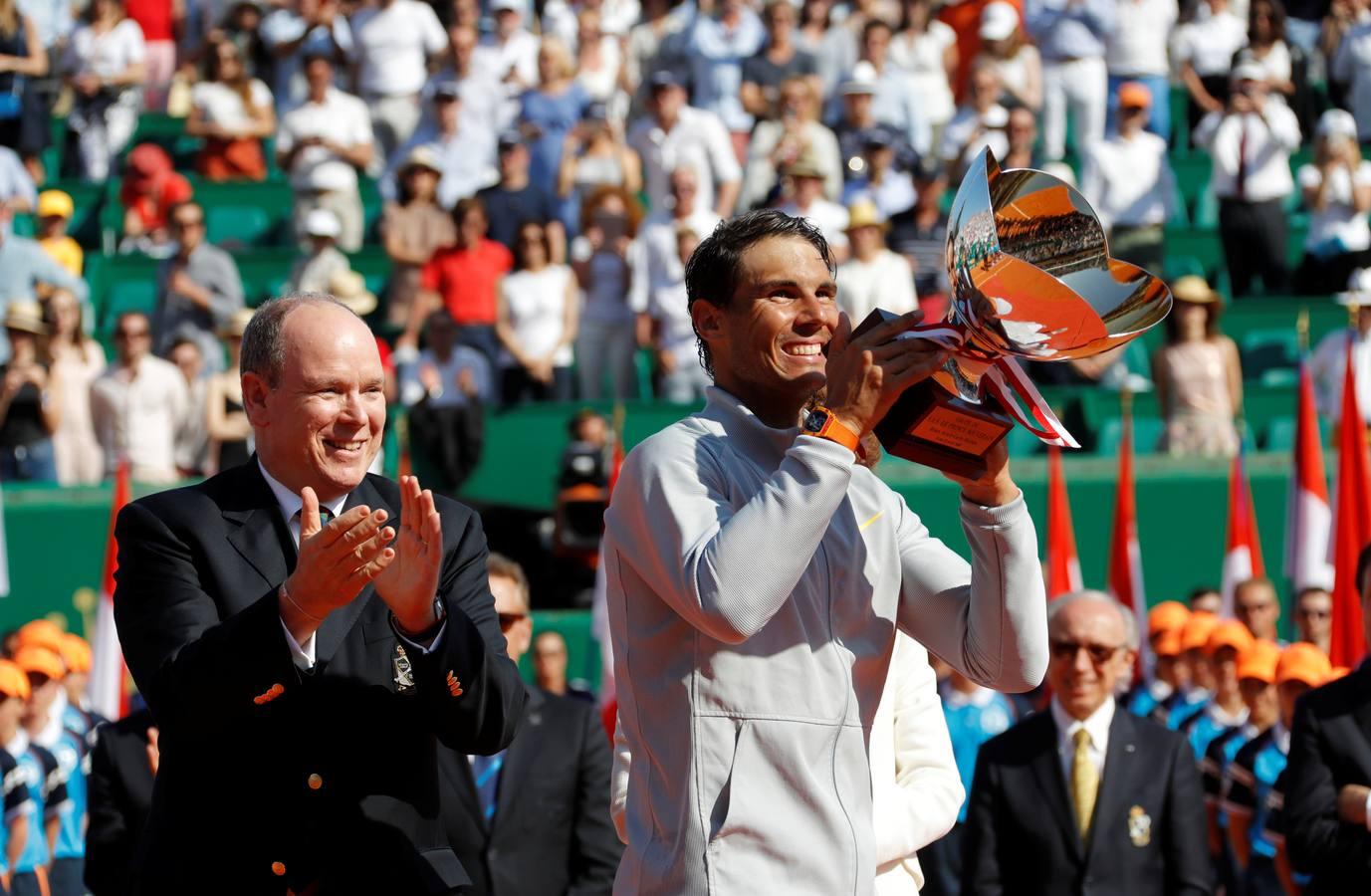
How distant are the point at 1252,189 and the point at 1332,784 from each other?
10.3 meters

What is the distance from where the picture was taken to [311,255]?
1459 cm

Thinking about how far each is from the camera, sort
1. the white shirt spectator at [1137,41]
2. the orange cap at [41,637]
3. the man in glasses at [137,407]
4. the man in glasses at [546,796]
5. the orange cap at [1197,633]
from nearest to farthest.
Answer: the man in glasses at [546,796], the orange cap at [41,637], the orange cap at [1197,633], the man in glasses at [137,407], the white shirt spectator at [1137,41]

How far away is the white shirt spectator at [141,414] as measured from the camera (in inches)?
493

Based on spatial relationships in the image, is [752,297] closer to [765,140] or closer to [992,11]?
[765,140]

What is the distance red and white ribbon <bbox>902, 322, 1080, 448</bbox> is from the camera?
3252 mm

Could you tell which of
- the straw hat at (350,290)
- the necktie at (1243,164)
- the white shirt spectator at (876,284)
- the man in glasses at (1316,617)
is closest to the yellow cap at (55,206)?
the straw hat at (350,290)

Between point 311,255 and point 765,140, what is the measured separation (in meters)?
3.33

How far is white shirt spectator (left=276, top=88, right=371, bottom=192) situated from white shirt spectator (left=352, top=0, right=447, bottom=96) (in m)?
0.32

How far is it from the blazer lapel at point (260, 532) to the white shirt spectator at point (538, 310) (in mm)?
10065

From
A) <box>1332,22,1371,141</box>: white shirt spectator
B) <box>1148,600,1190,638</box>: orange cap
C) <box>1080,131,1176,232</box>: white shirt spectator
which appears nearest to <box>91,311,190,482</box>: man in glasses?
<box>1148,600,1190,638</box>: orange cap

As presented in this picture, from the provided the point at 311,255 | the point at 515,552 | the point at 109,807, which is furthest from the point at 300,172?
the point at 109,807

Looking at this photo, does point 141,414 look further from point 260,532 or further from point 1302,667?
point 260,532

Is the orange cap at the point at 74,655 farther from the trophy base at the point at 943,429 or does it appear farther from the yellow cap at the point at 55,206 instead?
the trophy base at the point at 943,429

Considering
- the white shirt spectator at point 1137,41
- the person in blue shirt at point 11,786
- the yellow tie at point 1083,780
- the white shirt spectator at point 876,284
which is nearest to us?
the yellow tie at point 1083,780
